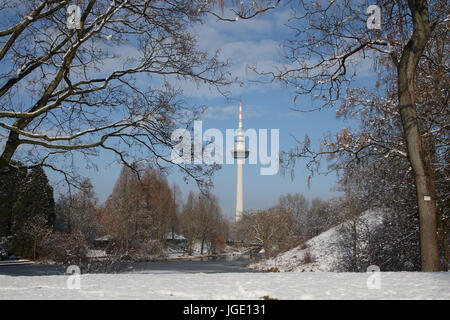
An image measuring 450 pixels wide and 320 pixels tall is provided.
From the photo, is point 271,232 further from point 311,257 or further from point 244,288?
point 244,288

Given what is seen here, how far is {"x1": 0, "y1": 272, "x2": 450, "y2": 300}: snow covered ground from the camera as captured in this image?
16.3 ft

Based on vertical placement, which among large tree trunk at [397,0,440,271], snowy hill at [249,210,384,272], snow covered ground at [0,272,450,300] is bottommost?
snowy hill at [249,210,384,272]

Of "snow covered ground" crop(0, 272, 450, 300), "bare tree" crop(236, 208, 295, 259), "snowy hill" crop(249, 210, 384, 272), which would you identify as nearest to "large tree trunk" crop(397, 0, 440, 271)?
"snow covered ground" crop(0, 272, 450, 300)

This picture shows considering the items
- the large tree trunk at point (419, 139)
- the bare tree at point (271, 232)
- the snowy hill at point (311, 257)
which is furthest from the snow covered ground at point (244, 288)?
the bare tree at point (271, 232)

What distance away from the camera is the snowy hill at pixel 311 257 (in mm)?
19969

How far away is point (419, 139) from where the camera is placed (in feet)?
26.3

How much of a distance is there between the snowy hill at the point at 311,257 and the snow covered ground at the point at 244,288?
1112cm

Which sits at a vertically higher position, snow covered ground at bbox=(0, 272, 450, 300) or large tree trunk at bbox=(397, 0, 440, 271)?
large tree trunk at bbox=(397, 0, 440, 271)

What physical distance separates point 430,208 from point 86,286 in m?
6.23

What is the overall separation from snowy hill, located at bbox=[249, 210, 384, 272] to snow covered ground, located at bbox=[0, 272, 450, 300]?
11121 mm

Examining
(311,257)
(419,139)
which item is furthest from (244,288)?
(311,257)

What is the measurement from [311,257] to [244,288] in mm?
18339

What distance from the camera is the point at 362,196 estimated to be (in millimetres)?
14055

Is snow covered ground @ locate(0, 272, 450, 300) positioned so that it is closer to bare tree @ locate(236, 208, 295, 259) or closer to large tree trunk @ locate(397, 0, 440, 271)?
large tree trunk @ locate(397, 0, 440, 271)
